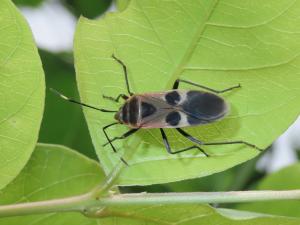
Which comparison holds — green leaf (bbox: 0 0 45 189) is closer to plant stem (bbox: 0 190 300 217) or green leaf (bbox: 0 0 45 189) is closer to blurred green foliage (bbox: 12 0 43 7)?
plant stem (bbox: 0 190 300 217)

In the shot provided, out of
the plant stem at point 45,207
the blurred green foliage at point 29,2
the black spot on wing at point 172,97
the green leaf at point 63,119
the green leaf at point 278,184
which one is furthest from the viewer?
the blurred green foliage at point 29,2

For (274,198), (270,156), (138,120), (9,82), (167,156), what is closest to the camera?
(274,198)

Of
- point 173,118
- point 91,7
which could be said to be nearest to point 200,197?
point 173,118

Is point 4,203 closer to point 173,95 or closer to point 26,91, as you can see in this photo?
point 26,91

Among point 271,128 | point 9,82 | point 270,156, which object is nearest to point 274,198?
point 271,128

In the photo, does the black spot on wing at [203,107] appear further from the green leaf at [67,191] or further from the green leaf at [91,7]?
the green leaf at [91,7]

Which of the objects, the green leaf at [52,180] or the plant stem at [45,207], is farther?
the green leaf at [52,180]

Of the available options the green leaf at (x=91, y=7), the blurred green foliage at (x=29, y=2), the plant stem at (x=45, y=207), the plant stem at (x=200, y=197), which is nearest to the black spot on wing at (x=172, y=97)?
the plant stem at (x=200, y=197)
